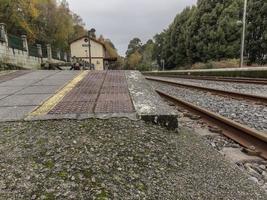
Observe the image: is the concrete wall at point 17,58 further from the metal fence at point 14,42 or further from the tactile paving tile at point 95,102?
the tactile paving tile at point 95,102

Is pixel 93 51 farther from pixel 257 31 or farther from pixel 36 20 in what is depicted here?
pixel 257 31

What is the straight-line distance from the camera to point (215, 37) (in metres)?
39.6

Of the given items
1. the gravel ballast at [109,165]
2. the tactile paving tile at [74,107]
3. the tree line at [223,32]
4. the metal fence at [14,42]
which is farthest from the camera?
the tree line at [223,32]

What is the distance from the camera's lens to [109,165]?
2.75m

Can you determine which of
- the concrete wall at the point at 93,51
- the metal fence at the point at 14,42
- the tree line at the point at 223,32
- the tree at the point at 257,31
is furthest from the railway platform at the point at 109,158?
the concrete wall at the point at 93,51

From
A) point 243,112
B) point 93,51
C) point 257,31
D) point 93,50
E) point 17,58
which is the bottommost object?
point 243,112

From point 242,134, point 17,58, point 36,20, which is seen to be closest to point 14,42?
point 17,58

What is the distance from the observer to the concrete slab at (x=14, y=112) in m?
4.17

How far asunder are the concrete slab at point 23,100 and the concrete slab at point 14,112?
284 mm

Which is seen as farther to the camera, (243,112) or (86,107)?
(243,112)

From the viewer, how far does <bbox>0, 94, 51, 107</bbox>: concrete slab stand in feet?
16.9

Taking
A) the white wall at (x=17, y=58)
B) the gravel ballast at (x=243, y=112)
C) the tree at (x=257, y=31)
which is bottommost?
the gravel ballast at (x=243, y=112)

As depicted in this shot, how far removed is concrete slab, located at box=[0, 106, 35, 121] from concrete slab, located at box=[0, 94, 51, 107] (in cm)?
28

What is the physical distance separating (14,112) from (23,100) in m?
1.04
